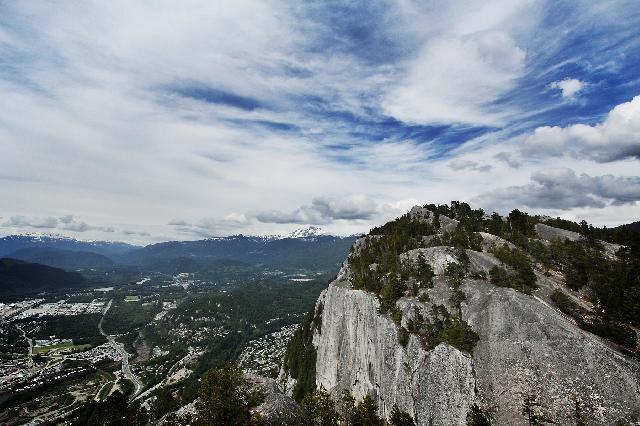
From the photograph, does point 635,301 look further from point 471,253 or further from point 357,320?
point 357,320

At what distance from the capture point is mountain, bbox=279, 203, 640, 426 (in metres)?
45.9

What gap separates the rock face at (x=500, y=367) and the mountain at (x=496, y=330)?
141 millimetres

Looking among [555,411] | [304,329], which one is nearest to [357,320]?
[555,411]

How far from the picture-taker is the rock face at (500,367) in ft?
145

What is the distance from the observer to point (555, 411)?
44.2 metres

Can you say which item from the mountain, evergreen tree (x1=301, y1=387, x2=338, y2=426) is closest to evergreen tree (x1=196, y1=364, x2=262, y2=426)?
evergreen tree (x1=301, y1=387, x2=338, y2=426)

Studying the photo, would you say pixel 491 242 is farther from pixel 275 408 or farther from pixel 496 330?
pixel 275 408

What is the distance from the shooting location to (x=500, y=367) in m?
52.1

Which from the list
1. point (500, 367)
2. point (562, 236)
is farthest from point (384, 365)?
point (562, 236)

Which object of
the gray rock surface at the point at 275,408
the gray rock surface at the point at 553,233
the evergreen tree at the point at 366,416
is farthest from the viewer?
the gray rock surface at the point at 553,233

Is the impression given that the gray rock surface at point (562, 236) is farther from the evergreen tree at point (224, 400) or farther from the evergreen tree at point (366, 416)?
the evergreen tree at point (224, 400)

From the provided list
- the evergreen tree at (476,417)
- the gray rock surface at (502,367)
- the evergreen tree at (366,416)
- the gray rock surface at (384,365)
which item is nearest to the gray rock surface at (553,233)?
the gray rock surface at (502,367)

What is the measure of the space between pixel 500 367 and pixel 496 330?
21.1 feet

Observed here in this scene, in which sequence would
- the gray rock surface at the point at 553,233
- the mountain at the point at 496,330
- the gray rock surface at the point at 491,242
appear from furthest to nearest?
the gray rock surface at the point at 553,233 → the gray rock surface at the point at 491,242 → the mountain at the point at 496,330
